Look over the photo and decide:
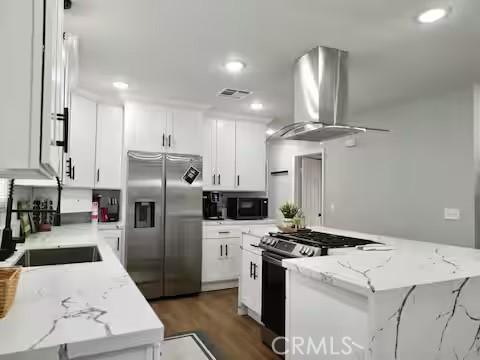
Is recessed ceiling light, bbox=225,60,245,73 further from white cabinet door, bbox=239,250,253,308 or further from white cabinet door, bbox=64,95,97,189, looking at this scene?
white cabinet door, bbox=64,95,97,189

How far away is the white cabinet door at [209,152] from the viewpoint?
446 cm

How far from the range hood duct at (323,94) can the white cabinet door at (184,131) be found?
191 centimetres

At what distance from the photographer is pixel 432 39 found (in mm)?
2252

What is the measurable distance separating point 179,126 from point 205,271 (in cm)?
192

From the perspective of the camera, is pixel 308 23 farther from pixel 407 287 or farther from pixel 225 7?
pixel 407 287

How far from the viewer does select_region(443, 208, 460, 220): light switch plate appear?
3250 mm

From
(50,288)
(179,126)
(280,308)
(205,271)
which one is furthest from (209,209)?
(50,288)

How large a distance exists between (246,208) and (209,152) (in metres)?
0.97

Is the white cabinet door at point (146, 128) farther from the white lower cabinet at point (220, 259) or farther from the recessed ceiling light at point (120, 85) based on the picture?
the white lower cabinet at point (220, 259)

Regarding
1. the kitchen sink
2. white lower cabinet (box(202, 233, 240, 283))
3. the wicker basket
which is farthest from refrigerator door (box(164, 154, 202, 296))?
the wicker basket

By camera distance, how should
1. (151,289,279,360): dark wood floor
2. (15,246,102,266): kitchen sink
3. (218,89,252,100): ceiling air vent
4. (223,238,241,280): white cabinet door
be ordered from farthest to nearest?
(223,238,241,280): white cabinet door
(218,89,252,100): ceiling air vent
(151,289,279,360): dark wood floor
(15,246,102,266): kitchen sink

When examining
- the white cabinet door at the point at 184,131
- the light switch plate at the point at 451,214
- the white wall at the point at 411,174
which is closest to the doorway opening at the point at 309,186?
the white wall at the point at 411,174

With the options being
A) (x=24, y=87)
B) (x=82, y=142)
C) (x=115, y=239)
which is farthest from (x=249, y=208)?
(x=24, y=87)

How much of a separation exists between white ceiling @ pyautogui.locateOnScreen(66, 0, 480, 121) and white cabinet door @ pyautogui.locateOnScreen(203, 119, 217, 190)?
1.02 meters
